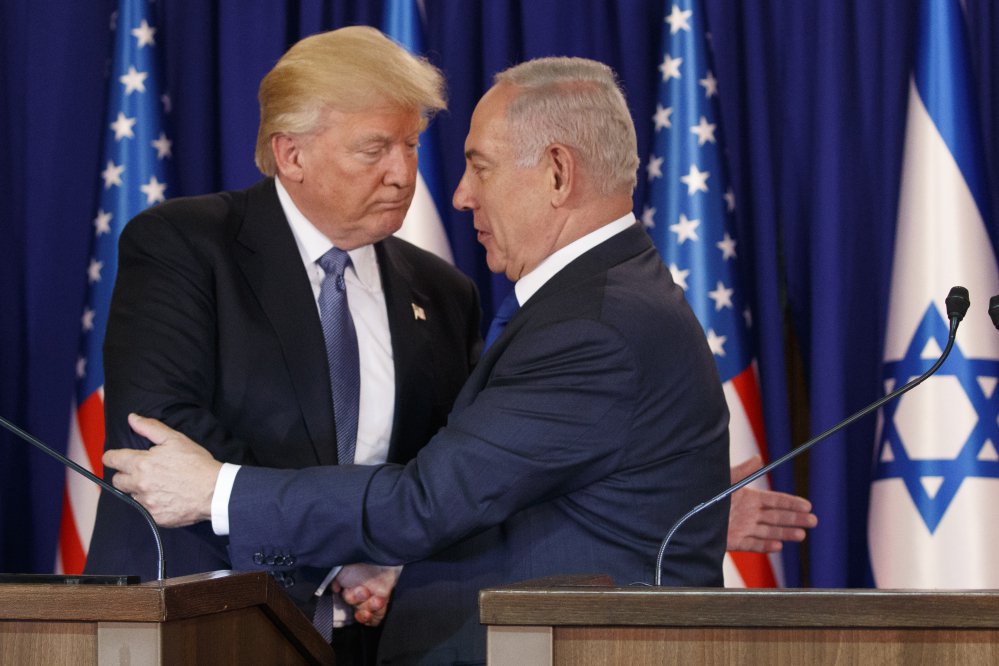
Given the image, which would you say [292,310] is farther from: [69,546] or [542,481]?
[69,546]

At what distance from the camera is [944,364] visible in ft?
12.2

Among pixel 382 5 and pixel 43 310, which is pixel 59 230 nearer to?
pixel 43 310

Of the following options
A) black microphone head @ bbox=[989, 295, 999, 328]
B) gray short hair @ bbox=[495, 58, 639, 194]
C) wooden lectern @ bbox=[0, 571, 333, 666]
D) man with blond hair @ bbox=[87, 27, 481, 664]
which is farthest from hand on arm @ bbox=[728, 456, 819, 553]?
wooden lectern @ bbox=[0, 571, 333, 666]

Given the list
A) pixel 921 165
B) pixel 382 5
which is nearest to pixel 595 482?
pixel 921 165

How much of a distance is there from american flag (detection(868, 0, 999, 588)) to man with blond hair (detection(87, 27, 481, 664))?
1322 millimetres

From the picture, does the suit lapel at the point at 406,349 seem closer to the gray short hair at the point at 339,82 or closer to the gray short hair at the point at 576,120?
the gray short hair at the point at 339,82

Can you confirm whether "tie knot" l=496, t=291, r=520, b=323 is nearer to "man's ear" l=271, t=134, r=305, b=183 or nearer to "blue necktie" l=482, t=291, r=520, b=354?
"blue necktie" l=482, t=291, r=520, b=354

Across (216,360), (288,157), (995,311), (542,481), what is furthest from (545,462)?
(288,157)

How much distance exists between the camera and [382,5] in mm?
4109

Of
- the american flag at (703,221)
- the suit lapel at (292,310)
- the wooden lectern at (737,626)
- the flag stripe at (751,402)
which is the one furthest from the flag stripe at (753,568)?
the wooden lectern at (737,626)

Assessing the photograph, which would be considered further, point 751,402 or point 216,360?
point 751,402

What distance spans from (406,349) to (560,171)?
62cm

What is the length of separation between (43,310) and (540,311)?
217cm

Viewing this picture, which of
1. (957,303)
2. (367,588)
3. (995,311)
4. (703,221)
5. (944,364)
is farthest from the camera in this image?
(703,221)
